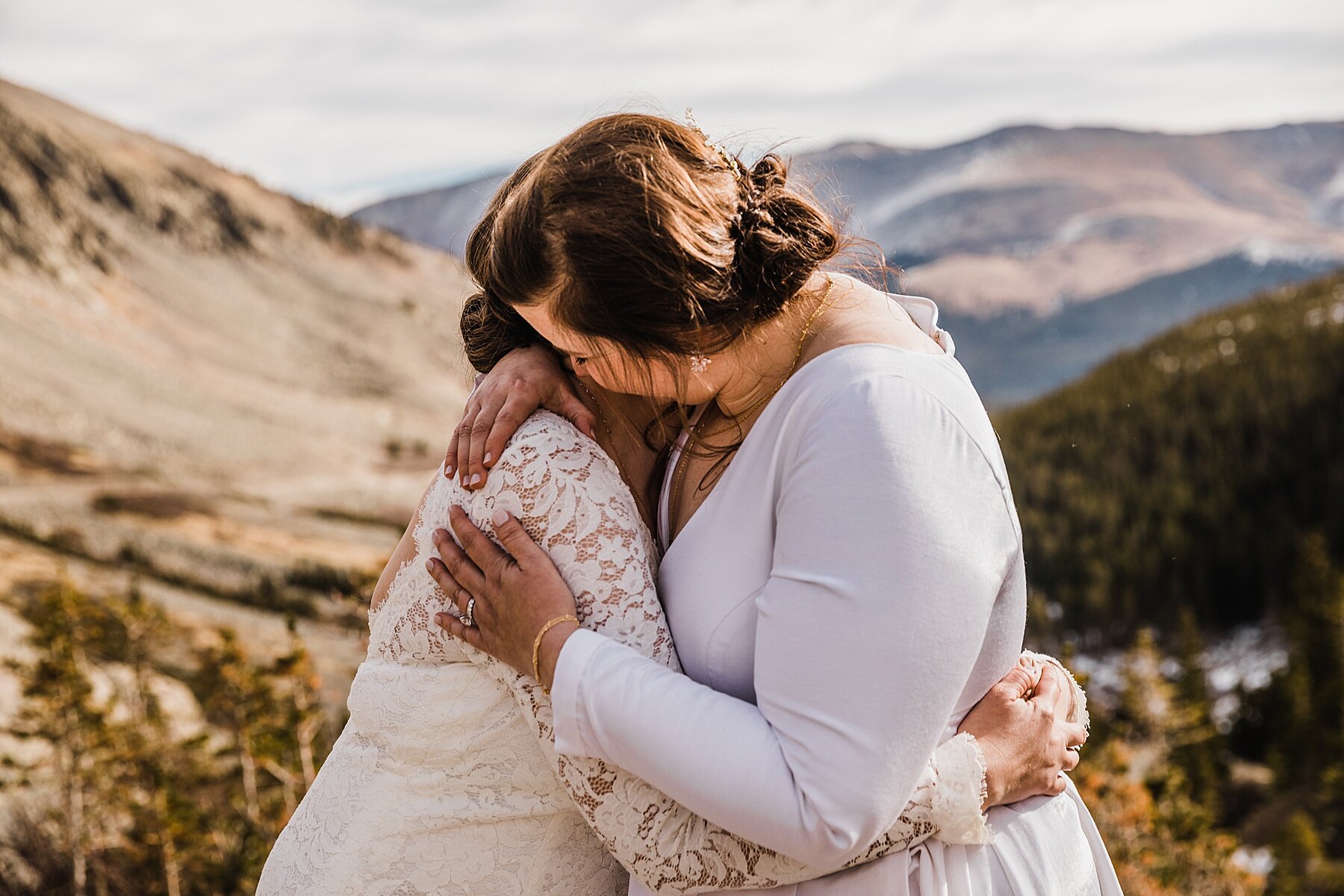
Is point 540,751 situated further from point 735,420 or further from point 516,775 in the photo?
point 735,420

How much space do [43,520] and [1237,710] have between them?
4693cm

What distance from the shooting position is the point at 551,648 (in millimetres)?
1596

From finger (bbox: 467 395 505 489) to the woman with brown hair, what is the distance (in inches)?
0.5

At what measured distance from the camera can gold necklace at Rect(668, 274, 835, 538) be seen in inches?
69.7

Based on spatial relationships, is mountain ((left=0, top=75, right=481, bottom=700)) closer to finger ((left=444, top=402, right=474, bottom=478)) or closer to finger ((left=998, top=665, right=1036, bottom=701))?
finger ((left=444, top=402, right=474, bottom=478))

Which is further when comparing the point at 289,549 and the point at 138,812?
the point at 289,549

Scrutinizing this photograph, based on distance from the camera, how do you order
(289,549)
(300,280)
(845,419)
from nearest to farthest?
(845,419) < (289,549) < (300,280)

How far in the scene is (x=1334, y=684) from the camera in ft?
117

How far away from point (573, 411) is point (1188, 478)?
89089 mm

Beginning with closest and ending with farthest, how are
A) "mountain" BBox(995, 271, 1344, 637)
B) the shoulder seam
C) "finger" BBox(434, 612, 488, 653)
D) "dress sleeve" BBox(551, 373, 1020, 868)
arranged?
"dress sleeve" BBox(551, 373, 1020, 868), the shoulder seam, "finger" BBox(434, 612, 488, 653), "mountain" BBox(995, 271, 1344, 637)

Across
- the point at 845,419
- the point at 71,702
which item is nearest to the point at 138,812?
the point at 71,702

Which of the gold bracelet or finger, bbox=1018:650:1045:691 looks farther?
finger, bbox=1018:650:1045:691

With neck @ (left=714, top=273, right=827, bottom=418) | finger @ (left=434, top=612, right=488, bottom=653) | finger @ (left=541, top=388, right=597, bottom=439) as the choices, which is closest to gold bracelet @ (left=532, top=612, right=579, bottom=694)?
finger @ (left=434, top=612, right=488, bottom=653)

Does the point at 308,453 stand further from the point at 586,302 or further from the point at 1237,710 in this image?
the point at 1237,710
